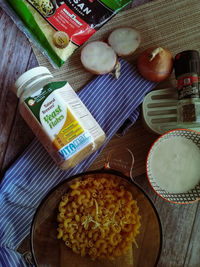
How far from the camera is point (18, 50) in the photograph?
721mm

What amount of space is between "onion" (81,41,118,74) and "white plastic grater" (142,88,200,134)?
123 millimetres

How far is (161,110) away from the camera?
697 mm

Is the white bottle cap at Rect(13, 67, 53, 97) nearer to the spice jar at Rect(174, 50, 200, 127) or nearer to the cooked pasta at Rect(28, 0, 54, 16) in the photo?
the cooked pasta at Rect(28, 0, 54, 16)

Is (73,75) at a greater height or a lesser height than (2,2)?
lesser

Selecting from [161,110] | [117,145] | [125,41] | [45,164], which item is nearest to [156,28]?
[125,41]

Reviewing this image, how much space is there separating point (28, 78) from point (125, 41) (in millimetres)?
265

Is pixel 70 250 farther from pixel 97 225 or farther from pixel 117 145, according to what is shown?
pixel 117 145

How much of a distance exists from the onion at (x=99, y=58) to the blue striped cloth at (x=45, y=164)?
3cm

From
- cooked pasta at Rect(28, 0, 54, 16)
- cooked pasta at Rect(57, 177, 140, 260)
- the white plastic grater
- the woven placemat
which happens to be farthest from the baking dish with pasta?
cooked pasta at Rect(28, 0, 54, 16)

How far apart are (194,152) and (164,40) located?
30cm

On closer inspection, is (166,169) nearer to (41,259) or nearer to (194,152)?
(194,152)

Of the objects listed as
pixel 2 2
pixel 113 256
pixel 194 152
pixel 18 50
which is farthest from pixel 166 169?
pixel 2 2

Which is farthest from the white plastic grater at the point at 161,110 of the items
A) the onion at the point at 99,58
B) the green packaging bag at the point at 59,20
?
the green packaging bag at the point at 59,20

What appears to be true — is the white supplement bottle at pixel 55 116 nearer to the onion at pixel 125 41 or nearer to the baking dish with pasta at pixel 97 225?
the baking dish with pasta at pixel 97 225
